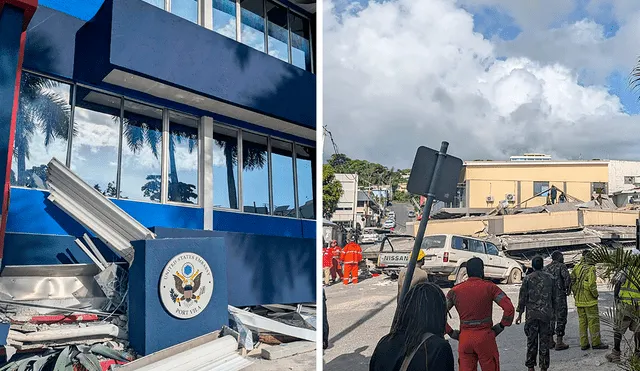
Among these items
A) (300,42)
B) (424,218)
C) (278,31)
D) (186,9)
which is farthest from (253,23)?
(424,218)

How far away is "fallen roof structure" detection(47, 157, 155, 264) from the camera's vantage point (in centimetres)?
269

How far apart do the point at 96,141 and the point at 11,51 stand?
0.58 meters

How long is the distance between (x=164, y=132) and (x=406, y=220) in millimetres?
1453

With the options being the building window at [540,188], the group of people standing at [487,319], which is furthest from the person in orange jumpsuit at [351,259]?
the building window at [540,188]

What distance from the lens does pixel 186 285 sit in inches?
116

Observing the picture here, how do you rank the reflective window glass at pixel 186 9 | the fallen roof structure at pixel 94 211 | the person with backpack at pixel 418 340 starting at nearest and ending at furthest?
the person with backpack at pixel 418 340
the fallen roof structure at pixel 94 211
the reflective window glass at pixel 186 9

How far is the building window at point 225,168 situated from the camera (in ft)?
11.7

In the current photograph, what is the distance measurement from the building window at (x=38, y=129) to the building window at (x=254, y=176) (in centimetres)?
117

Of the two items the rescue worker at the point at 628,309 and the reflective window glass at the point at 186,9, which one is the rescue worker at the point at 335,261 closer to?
the rescue worker at the point at 628,309

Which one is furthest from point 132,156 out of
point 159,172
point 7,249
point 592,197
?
point 592,197

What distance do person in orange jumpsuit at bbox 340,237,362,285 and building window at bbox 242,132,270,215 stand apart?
27.2 inches

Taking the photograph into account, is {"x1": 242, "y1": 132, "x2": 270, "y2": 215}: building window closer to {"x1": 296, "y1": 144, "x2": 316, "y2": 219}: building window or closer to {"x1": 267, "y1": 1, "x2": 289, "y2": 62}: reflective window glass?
{"x1": 296, "y1": 144, "x2": 316, "y2": 219}: building window

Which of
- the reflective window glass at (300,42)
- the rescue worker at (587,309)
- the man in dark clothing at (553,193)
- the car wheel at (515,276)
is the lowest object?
the rescue worker at (587,309)

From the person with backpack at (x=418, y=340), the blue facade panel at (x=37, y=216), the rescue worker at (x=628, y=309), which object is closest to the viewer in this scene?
the person with backpack at (x=418, y=340)
